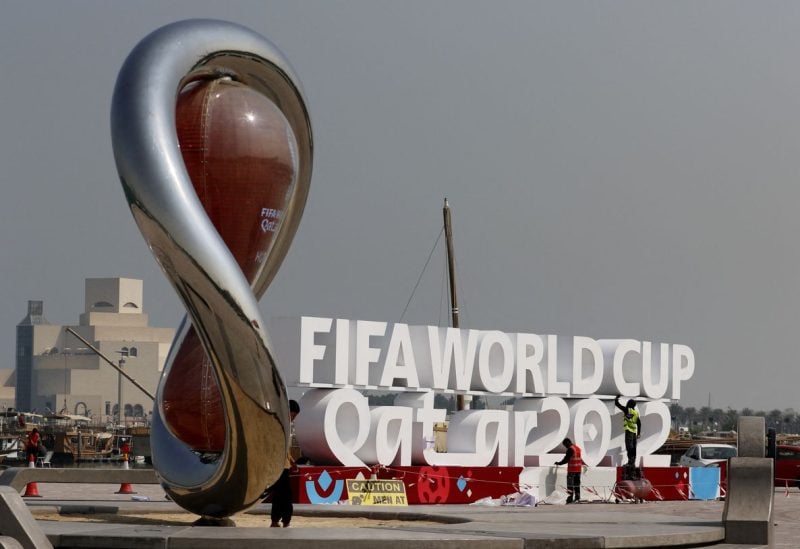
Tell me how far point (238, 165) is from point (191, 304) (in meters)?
2.36

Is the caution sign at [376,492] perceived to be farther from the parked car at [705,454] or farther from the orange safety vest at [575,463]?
the parked car at [705,454]

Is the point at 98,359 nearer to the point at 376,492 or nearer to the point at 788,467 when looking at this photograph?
the point at 788,467

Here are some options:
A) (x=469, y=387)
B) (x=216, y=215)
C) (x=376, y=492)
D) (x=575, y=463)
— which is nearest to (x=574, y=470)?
(x=575, y=463)

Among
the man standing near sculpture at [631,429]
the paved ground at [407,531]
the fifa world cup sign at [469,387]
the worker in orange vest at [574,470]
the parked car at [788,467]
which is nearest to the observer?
the paved ground at [407,531]

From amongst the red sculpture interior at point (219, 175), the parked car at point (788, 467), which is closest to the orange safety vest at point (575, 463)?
the parked car at point (788, 467)

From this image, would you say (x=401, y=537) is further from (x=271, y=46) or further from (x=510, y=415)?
(x=510, y=415)

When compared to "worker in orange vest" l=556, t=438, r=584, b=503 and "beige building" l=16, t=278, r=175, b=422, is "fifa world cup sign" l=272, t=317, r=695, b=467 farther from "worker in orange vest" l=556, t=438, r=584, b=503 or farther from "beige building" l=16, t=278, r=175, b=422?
"beige building" l=16, t=278, r=175, b=422

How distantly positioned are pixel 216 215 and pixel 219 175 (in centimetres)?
47

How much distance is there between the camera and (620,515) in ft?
63.6

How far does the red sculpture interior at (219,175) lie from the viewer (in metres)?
16.0

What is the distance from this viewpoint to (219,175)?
16172 millimetres

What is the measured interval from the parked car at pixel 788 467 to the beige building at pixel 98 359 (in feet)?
435

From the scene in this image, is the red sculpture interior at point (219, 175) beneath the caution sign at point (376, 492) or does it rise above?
above

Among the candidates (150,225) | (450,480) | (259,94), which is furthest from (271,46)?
(450,480)
